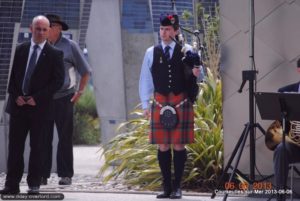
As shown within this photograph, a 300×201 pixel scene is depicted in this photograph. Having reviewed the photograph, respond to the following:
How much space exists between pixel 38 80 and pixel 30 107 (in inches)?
12.4

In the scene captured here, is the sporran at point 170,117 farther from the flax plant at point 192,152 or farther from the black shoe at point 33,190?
the black shoe at point 33,190

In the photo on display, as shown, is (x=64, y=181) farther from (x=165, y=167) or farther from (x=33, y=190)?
(x=165, y=167)

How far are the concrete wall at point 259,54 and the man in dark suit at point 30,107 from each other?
2030mm


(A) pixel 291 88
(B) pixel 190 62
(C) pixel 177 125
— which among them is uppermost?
(B) pixel 190 62

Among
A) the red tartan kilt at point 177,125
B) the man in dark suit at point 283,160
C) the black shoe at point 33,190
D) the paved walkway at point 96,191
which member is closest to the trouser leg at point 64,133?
the paved walkway at point 96,191

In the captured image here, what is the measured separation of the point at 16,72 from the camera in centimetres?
1001

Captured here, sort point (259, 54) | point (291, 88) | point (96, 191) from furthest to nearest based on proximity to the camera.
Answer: point (96, 191) < point (259, 54) < point (291, 88)

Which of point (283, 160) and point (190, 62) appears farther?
point (190, 62)

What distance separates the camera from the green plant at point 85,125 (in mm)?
19078

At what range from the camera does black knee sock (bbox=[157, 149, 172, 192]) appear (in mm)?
9992

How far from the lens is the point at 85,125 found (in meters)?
19.2

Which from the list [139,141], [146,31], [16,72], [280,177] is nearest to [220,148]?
[139,141]

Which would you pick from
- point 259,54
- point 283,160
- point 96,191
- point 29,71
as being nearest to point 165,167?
point 96,191

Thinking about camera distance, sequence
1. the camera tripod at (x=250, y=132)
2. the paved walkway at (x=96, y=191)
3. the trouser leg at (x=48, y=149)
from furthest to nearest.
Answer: the trouser leg at (x=48, y=149) < the paved walkway at (x=96, y=191) < the camera tripod at (x=250, y=132)
